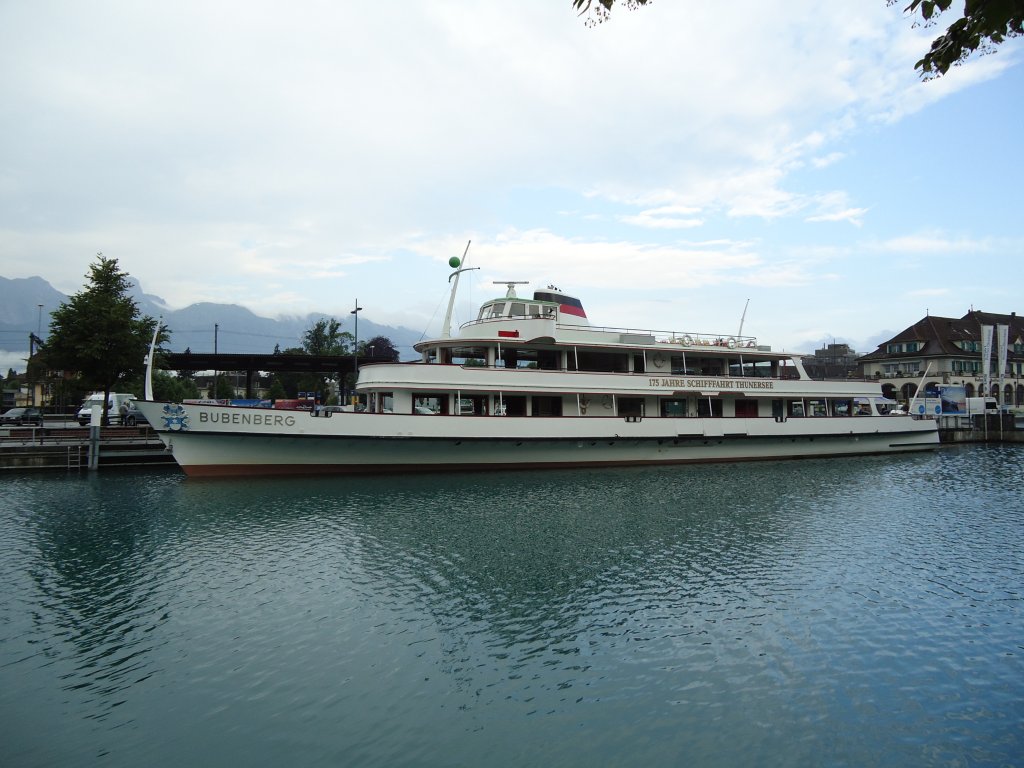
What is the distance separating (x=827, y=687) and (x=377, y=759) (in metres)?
5.40

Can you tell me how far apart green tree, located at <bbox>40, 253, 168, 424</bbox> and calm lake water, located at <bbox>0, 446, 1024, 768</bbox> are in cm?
1374

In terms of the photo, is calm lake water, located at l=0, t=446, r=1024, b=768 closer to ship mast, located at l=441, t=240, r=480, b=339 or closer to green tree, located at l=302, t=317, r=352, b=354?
ship mast, located at l=441, t=240, r=480, b=339

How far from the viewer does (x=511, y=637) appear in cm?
849

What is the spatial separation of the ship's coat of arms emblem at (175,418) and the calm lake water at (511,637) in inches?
187

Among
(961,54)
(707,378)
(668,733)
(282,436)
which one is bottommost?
(668,733)

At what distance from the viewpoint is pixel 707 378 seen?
87.7 ft

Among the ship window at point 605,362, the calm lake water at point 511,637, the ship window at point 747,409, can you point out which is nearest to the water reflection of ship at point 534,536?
the calm lake water at point 511,637

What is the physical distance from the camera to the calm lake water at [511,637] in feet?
20.2

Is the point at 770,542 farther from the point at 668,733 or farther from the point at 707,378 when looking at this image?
the point at 707,378

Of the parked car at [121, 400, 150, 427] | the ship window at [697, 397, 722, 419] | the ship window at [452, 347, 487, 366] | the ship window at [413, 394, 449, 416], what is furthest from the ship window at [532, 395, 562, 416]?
the parked car at [121, 400, 150, 427]


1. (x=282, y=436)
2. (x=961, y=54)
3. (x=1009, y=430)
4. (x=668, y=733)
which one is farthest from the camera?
(x=1009, y=430)

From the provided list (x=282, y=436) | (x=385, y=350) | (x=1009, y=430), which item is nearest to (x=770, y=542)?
(x=282, y=436)

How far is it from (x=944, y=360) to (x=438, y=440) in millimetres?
59936

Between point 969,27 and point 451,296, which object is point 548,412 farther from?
point 969,27
